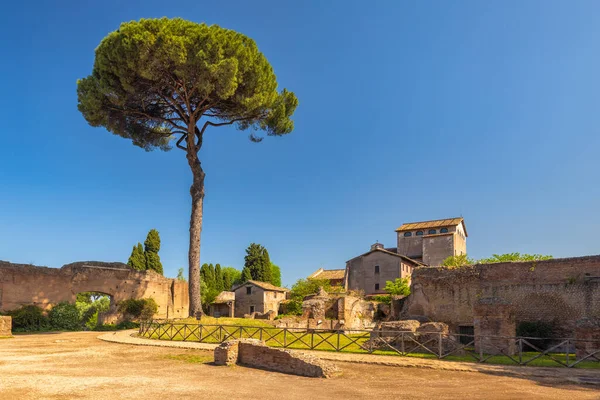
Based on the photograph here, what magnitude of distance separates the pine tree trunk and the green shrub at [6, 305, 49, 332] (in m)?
7.49

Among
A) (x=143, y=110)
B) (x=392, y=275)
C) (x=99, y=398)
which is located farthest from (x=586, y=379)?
(x=392, y=275)

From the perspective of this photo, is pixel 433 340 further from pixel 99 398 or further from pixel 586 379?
pixel 99 398

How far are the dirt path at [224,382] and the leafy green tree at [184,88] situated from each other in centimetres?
1156

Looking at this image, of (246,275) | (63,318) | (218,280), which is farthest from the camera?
(218,280)

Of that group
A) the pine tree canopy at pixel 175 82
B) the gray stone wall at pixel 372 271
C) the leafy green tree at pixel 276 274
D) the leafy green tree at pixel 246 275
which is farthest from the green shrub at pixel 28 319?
the leafy green tree at pixel 276 274

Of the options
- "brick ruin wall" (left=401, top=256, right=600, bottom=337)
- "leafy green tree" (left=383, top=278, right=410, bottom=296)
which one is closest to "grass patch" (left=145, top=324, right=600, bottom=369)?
"brick ruin wall" (left=401, top=256, right=600, bottom=337)

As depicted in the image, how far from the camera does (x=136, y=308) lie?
84.9ft

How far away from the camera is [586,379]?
9203 millimetres

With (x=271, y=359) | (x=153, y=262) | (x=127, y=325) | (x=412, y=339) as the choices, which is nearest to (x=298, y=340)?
(x=412, y=339)

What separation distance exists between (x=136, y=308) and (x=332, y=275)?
24.0 metres

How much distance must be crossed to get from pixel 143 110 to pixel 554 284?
70.3 feet

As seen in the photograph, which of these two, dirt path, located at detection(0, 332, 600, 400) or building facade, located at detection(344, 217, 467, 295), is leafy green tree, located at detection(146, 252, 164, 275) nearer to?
building facade, located at detection(344, 217, 467, 295)

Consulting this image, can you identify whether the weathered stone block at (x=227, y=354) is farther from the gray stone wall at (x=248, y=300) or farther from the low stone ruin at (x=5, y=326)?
the gray stone wall at (x=248, y=300)

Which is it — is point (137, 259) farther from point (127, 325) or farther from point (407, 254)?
point (407, 254)
